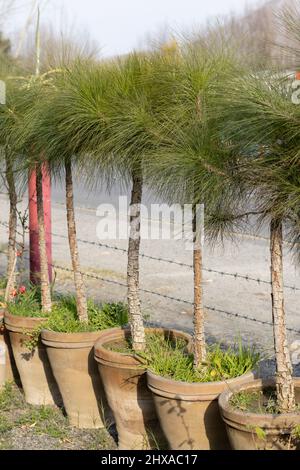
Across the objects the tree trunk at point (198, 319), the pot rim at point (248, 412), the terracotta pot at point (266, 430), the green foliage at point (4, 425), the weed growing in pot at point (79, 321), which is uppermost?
the tree trunk at point (198, 319)

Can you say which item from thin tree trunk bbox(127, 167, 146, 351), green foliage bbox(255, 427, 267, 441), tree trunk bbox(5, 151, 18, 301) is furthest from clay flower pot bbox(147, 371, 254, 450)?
tree trunk bbox(5, 151, 18, 301)

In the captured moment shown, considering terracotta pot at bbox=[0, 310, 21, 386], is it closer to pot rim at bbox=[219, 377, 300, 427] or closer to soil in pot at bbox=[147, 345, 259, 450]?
soil in pot at bbox=[147, 345, 259, 450]

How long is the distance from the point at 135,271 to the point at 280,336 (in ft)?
3.26

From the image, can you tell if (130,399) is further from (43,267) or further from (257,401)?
(43,267)

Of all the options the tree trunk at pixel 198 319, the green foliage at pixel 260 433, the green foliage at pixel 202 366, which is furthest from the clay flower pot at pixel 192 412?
the green foliage at pixel 260 433

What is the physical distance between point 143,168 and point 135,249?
565 millimetres

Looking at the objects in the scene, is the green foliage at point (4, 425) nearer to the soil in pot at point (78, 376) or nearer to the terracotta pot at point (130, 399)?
the soil in pot at point (78, 376)

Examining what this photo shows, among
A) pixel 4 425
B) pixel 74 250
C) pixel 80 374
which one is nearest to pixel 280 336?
pixel 80 374

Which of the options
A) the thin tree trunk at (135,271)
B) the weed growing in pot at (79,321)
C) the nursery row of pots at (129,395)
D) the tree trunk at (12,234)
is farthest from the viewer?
the tree trunk at (12,234)

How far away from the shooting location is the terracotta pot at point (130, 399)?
3.36 m

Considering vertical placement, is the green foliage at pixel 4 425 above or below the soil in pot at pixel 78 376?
below

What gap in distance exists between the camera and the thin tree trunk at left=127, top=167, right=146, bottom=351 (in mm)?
3537

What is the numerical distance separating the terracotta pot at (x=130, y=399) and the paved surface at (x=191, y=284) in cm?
100
